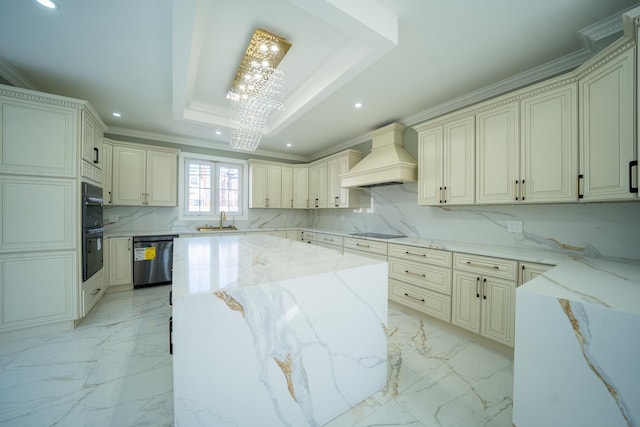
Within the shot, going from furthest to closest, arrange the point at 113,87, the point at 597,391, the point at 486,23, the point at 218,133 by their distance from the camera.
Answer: the point at 218,133
the point at 113,87
the point at 486,23
the point at 597,391

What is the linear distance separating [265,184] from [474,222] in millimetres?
3738

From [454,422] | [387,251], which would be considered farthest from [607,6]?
[454,422]

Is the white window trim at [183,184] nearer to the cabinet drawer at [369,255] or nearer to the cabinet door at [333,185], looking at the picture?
the cabinet door at [333,185]

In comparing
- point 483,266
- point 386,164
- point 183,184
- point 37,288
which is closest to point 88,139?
point 37,288

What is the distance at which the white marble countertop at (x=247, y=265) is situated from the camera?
109 cm

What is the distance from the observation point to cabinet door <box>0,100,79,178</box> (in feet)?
6.95

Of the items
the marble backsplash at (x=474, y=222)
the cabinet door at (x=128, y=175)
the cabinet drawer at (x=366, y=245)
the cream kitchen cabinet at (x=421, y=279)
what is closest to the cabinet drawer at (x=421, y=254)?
the cream kitchen cabinet at (x=421, y=279)

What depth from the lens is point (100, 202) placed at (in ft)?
9.53

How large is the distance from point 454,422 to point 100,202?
4058 mm

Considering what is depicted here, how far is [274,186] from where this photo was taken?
5004mm

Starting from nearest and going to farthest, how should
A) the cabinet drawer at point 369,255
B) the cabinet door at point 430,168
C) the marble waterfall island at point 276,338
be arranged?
1. the marble waterfall island at point 276,338
2. the cabinet door at point 430,168
3. the cabinet drawer at point 369,255

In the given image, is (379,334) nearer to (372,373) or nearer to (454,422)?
(372,373)

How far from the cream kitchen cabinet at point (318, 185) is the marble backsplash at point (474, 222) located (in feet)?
1.16

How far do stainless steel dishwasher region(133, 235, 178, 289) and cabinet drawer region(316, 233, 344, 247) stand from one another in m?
2.41
